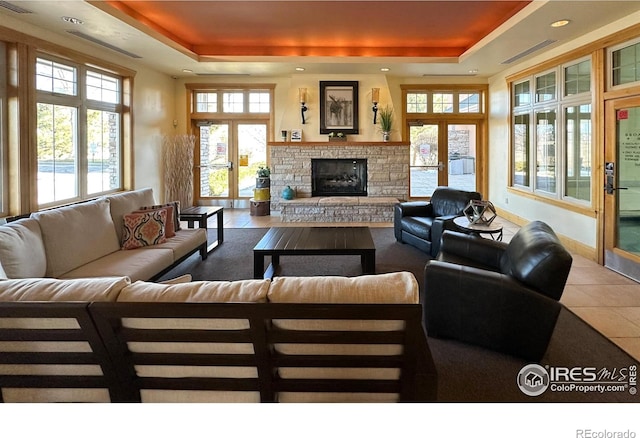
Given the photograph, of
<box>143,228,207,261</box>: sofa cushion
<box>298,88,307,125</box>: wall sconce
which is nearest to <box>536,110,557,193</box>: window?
<box>298,88,307,125</box>: wall sconce

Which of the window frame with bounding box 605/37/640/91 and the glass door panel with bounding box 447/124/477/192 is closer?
the window frame with bounding box 605/37/640/91

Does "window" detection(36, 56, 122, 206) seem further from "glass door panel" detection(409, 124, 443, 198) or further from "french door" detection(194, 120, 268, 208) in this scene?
"glass door panel" detection(409, 124, 443, 198)

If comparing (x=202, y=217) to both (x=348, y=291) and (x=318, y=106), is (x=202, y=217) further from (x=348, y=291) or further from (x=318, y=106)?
(x=348, y=291)

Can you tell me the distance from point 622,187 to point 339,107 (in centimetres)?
507

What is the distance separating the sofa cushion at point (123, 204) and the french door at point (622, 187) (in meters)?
5.16

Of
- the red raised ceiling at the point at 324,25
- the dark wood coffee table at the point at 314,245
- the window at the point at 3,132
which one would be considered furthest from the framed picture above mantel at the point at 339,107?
the window at the point at 3,132

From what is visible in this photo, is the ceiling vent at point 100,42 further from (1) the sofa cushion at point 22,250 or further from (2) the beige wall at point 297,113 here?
(1) the sofa cushion at point 22,250

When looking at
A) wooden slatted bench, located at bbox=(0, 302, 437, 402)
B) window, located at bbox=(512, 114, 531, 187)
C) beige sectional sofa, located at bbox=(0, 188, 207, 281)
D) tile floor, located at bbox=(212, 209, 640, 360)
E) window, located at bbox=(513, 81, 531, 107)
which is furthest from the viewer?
window, located at bbox=(512, 114, 531, 187)

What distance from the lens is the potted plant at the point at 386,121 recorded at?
8.36 meters

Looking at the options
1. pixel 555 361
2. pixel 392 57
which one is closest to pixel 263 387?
pixel 555 361

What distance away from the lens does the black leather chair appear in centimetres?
511

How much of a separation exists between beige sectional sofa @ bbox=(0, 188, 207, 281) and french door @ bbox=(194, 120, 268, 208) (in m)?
5.02

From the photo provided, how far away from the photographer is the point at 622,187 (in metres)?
4.74
